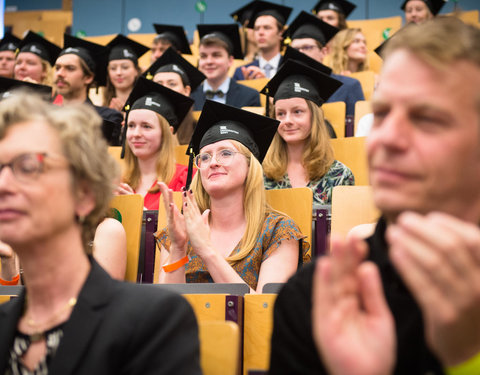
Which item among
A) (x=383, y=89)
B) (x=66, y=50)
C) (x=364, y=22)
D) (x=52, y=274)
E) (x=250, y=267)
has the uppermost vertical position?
(x=364, y=22)

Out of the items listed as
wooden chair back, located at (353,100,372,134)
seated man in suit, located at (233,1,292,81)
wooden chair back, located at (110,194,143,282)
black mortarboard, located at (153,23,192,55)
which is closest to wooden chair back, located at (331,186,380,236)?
wooden chair back, located at (110,194,143,282)

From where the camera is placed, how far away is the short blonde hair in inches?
59.6

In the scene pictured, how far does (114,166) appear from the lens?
1649 millimetres

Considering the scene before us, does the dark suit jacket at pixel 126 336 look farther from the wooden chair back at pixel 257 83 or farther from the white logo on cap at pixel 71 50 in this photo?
the wooden chair back at pixel 257 83

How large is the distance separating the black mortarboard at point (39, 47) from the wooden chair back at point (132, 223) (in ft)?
10.8

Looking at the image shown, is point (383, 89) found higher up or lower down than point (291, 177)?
higher up

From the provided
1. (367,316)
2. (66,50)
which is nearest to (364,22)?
(66,50)

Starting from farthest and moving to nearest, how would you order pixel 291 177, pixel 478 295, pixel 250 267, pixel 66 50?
pixel 66 50, pixel 291 177, pixel 250 267, pixel 478 295

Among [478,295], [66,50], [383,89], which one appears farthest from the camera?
[66,50]

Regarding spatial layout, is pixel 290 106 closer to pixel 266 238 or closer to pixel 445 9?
pixel 266 238

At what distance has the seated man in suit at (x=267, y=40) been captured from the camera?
6.48m

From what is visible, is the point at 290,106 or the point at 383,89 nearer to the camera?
the point at 383,89

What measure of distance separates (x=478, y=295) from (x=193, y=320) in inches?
28.2

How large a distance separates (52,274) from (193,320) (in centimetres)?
37
